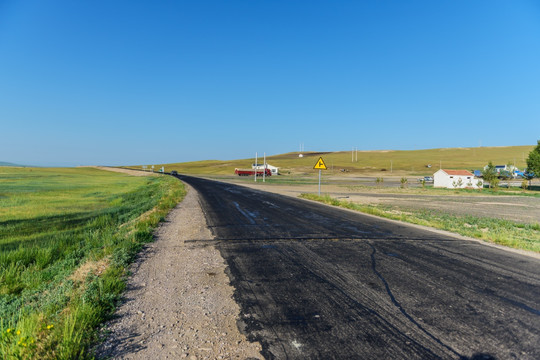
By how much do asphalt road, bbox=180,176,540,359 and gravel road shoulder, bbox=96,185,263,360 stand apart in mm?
253

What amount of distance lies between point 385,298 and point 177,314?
2927 mm

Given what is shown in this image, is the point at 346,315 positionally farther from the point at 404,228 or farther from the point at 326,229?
the point at 404,228

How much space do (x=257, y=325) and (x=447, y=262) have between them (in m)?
4.76

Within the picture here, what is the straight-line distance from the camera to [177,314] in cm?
415

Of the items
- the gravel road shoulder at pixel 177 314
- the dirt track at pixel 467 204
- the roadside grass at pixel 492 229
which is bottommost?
the dirt track at pixel 467 204

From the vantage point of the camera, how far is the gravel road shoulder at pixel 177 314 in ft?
10.8

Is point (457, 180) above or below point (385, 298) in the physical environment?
above

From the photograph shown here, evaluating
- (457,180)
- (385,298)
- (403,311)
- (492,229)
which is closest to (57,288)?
(385,298)

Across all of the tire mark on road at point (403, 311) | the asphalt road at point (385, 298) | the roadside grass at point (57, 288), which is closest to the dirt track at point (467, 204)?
the asphalt road at point (385, 298)

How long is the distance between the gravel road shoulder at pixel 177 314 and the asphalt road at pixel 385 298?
0.25 meters

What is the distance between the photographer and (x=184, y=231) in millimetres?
10188

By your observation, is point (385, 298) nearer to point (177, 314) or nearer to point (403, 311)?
point (403, 311)

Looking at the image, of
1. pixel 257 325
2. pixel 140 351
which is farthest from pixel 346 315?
pixel 140 351

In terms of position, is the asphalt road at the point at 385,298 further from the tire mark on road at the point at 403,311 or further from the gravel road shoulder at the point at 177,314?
the gravel road shoulder at the point at 177,314
